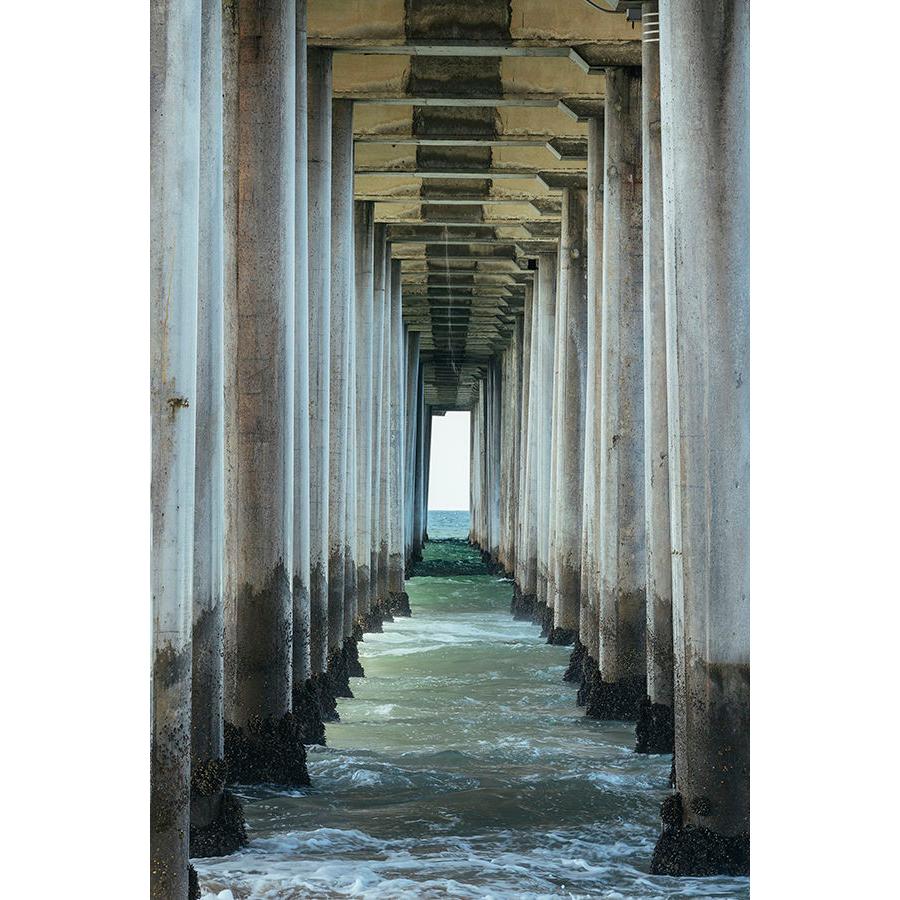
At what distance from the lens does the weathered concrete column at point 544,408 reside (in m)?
23.6

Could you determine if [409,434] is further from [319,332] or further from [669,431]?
[669,431]

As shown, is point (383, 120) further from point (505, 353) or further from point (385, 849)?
point (505, 353)

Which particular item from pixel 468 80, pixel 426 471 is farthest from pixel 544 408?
pixel 426 471

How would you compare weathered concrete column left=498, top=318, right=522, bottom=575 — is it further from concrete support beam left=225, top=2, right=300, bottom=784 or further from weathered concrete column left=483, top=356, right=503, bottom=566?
concrete support beam left=225, top=2, right=300, bottom=784

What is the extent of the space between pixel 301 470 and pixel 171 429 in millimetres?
5869

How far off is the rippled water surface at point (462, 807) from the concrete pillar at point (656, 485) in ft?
1.25

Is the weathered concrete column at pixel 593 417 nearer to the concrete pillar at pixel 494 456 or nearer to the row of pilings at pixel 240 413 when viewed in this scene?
the row of pilings at pixel 240 413

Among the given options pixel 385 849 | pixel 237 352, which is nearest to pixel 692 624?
pixel 385 849

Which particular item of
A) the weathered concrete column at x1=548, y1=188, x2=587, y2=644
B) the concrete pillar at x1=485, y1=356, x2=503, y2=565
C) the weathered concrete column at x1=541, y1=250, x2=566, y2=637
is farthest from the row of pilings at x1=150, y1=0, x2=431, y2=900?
the concrete pillar at x1=485, y1=356, x2=503, y2=565

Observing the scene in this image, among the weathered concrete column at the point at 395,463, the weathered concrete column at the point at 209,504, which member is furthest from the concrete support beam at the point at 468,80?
the weathered concrete column at the point at 395,463

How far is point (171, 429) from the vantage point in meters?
6.47

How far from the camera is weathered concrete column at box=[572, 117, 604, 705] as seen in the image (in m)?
15.5

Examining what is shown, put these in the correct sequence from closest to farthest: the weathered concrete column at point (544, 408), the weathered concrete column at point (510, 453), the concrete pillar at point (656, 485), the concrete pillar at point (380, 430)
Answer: the concrete pillar at point (656, 485) < the concrete pillar at point (380, 430) < the weathered concrete column at point (544, 408) < the weathered concrete column at point (510, 453)

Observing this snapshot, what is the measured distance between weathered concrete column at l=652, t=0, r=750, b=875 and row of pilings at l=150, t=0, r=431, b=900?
2523mm
